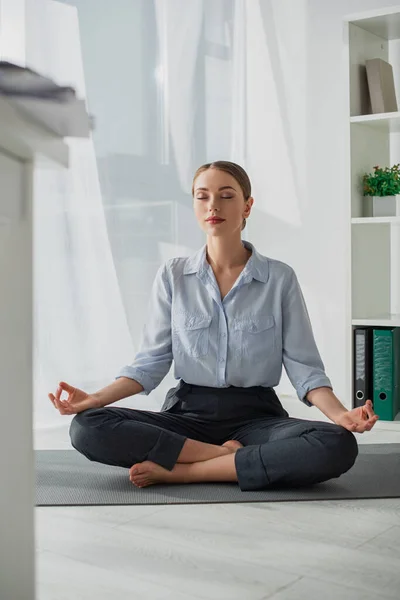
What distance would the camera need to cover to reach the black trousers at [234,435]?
2205 millimetres

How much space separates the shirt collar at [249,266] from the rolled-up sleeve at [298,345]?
0.07m

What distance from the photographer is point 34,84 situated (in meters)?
1.08

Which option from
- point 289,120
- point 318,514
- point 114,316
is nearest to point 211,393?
point 318,514

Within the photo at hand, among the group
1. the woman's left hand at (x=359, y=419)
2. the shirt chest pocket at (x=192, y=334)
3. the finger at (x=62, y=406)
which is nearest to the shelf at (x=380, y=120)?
the shirt chest pocket at (x=192, y=334)

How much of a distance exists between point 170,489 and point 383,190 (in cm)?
151

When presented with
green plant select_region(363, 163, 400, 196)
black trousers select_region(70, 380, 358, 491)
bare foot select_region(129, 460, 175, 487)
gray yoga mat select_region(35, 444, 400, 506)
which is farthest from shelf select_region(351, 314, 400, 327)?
bare foot select_region(129, 460, 175, 487)

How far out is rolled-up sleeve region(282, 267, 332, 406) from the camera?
2402 millimetres

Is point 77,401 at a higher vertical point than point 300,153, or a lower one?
lower

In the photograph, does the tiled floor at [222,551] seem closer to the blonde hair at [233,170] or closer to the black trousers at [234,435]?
the black trousers at [234,435]

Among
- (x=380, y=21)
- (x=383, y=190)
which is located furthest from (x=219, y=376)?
(x=380, y=21)

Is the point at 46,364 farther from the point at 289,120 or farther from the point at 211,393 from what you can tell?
the point at 289,120

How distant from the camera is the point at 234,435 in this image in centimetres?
242

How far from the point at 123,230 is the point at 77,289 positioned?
1.05ft

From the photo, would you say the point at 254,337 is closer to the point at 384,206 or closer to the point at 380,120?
the point at 384,206
